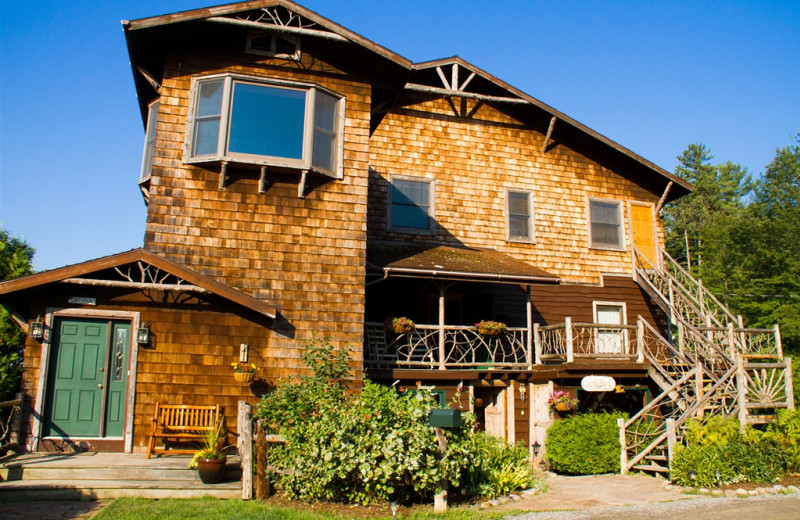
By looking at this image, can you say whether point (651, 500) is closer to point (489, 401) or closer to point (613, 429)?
point (613, 429)

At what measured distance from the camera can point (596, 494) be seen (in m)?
10.8

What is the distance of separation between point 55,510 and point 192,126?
7001mm

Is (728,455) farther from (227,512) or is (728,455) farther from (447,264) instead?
(227,512)

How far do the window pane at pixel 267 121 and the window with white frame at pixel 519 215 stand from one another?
7317mm

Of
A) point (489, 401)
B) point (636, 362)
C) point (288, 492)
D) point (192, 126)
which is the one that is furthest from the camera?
point (489, 401)

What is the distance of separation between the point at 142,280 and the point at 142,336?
99 cm

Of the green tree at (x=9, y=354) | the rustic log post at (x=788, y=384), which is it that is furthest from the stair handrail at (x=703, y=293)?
the green tree at (x=9, y=354)

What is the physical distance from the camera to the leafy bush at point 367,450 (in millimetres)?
8609

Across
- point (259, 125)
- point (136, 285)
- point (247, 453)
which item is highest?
point (259, 125)

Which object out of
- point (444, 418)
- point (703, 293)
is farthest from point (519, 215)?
point (444, 418)

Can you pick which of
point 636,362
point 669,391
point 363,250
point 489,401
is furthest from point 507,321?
point 363,250

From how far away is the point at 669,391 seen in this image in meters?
13.1

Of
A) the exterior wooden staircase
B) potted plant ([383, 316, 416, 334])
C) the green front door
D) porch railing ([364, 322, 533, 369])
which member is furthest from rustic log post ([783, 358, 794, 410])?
the green front door

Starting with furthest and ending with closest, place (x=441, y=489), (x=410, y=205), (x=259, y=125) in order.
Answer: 1. (x=410, y=205)
2. (x=259, y=125)
3. (x=441, y=489)
